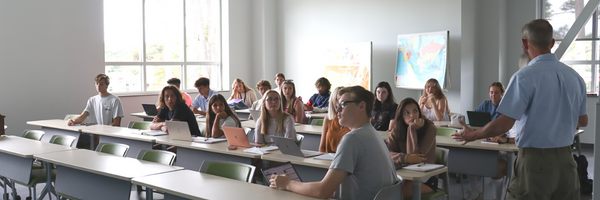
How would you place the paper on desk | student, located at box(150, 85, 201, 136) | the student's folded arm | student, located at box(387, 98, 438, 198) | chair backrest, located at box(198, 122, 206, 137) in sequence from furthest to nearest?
chair backrest, located at box(198, 122, 206, 137) < student, located at box(150, 85, 201, 136) < the paper on desk < student, located at box(387, 98, 438, 198) < the student's folded arm

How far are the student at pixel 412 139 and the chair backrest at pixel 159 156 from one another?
171 cm

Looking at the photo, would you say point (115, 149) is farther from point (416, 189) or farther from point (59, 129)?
point (59, 129)

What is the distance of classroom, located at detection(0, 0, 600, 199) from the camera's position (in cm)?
770

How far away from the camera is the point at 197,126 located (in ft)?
17.5

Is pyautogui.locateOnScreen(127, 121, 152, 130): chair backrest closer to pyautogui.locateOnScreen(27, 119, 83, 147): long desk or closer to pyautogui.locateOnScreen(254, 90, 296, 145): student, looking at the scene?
pyautogui.locateOnScreen(27, 119, 83, 147): long desk

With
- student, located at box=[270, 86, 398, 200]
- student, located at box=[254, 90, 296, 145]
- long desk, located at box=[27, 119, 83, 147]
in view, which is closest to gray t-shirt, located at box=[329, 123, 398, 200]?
student, located at box=[270, 86, 398, 200]

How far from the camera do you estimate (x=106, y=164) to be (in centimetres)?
341

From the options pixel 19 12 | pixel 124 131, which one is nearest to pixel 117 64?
pixel 19 12

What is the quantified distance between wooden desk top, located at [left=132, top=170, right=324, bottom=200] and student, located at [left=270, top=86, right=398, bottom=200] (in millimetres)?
204

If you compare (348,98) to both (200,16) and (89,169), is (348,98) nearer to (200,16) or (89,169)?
(89,169)

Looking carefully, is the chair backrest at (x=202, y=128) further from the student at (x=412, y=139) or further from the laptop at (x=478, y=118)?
the laptop at (x=478, y=118)

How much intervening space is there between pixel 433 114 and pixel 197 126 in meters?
3.26

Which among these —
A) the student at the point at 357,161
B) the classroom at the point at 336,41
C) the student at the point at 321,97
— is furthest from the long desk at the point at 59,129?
the student at the point at 357,161

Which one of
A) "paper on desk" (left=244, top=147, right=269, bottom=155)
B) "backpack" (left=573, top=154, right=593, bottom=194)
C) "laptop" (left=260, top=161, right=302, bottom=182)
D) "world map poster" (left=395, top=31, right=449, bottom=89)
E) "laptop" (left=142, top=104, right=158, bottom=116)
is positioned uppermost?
"world map poster" (left=395, top=31, right=449, bottom=89)
